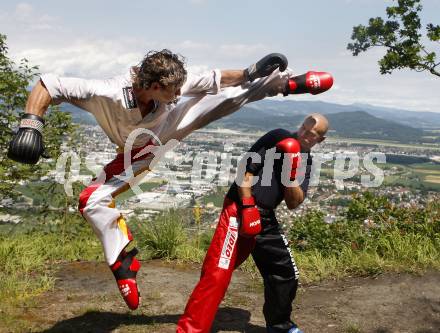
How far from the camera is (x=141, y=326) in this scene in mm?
4434

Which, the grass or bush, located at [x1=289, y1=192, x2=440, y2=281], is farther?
bush, located at [x1=289, y1=192, x2=440, y2=281]

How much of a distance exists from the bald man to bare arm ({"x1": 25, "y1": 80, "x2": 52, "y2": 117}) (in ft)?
5.12

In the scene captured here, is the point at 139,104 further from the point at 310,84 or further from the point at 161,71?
the point at 310,84

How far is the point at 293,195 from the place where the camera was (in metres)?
3.63

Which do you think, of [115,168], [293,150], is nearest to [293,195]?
[293,150]

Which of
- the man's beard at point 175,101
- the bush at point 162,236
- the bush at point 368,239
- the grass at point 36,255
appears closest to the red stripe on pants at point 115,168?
the man's beard at point 175,101

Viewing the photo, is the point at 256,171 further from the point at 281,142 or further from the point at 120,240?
the point at 120,240

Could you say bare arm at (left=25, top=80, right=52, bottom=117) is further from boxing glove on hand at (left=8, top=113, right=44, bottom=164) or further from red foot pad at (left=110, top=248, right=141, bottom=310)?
red foot pad at (left=110, top=248, right=141, bottom=310)

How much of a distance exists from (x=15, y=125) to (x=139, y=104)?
20.2 ft

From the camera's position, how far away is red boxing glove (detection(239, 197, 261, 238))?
3521mm

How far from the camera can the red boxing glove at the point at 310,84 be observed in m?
3.72

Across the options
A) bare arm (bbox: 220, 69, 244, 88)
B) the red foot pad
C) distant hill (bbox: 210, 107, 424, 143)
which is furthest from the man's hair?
distant hill (bbox: 210, 107, 424, 143)

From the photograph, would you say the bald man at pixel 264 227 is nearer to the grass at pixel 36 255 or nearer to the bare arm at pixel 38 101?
the bare arm at pixel 38 101

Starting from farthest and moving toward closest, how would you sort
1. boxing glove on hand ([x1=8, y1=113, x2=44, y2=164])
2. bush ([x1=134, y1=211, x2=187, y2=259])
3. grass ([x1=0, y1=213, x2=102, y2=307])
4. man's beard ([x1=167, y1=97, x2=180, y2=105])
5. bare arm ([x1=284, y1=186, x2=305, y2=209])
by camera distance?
bush ([x1=134, y1=211, x2=187, y2=259]) < grass ([x1=0, y1=213, x2=102, y2=307]) < bare arm ([x1=284, y1=186, x2=305, y2=209]) < man's beard ([x1=167, y1=97, x2=180, y2=105]) < boxing glove on hand ([x1=8, y1=113, x2=44, y2=164])
